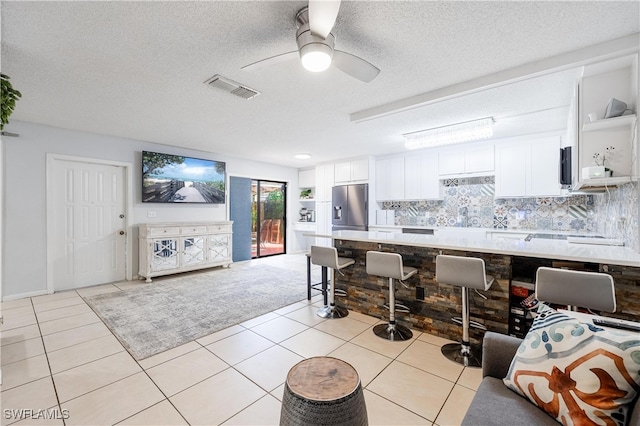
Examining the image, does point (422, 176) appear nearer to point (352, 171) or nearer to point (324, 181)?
point (352, 171)

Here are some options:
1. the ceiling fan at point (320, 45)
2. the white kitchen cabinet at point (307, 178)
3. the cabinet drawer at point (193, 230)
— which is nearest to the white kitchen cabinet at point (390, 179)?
the white kitchen cabinet at point (307, 178)

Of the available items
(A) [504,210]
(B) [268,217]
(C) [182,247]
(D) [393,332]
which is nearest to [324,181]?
(B) [268,217]

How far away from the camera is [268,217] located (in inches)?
294

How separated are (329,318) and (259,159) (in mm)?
4591

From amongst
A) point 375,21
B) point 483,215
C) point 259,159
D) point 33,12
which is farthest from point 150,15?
point 483,215

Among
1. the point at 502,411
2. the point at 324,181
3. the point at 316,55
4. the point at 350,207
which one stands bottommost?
the point at 502,411

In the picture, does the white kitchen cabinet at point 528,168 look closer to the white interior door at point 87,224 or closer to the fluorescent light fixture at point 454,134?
the fluorescent light fixture at point 454,134

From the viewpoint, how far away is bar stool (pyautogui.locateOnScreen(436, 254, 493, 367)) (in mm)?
2213

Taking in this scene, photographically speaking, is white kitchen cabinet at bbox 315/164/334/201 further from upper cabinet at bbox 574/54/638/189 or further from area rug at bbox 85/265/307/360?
upper cabinet at bbox 574/54/638/189

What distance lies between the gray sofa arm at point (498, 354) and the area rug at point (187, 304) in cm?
249

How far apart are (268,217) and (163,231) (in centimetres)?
296

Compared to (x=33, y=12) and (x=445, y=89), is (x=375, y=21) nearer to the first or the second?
(x=445, y=89)

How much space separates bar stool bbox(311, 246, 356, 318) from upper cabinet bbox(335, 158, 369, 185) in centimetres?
314

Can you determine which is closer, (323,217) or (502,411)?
(502,411)
